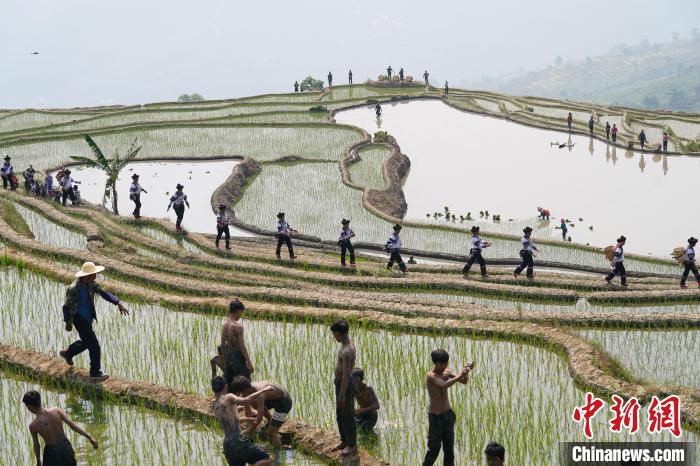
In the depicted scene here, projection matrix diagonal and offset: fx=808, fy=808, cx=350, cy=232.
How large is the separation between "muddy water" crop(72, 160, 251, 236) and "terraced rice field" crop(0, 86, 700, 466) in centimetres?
13

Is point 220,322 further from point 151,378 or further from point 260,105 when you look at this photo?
point 260,105

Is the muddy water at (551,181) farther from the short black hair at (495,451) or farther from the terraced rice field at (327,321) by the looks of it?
the short black hair at (495,451)

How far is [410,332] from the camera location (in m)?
11.4

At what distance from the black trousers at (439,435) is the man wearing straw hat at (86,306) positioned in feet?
13.0

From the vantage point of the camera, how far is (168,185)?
2633 centimetres

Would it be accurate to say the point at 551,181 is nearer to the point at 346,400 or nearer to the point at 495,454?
the point at 346,400

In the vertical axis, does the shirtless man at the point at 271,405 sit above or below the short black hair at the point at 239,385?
below

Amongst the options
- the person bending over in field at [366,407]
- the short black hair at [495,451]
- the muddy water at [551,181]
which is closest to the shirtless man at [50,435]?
the person bending over in field at [366,407]

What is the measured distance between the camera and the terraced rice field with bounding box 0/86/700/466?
8305 millimetres

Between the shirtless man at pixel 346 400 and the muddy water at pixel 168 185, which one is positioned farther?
the muddy water at pixel 168 185

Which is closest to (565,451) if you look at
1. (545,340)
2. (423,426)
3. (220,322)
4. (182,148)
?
(423,426)

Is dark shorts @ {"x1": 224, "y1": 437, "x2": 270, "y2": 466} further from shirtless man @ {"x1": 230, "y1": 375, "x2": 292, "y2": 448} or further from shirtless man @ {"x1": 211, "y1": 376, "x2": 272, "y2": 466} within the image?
shirtless man @ {"x1": 230, "y1": 375, "x2": 292, "y2": 448}

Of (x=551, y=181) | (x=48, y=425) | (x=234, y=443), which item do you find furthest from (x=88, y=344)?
(x=551, y=181)

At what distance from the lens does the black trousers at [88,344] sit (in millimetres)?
9164
